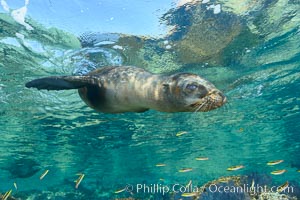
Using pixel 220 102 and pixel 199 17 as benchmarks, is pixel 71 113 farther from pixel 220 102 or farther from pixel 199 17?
pixel 220 102

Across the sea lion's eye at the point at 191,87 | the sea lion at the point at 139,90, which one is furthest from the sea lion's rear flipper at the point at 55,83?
the sea lion's eye at the point at 191,87

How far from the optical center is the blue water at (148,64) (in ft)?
28.8

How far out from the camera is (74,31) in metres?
8.98

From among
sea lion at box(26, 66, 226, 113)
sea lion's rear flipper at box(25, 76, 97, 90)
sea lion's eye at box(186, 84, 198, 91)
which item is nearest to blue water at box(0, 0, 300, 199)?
sea lion at box(26, 66, 226, 113)

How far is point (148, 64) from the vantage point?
38.0ft

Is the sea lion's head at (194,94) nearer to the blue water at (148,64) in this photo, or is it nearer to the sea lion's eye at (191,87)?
the sea lion's eye at (191,87)

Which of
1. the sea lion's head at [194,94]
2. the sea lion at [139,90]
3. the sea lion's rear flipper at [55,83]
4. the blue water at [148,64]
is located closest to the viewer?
the sea lion's head at [194,94]

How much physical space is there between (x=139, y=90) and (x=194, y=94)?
157 cm

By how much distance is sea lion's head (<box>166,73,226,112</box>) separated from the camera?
424 cm

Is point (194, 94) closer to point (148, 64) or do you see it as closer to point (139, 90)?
point (139, 90)

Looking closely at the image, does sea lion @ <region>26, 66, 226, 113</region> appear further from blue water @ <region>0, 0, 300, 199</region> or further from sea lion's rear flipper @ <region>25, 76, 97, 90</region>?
blue water @ <region>0, 0, 300, 199</region>

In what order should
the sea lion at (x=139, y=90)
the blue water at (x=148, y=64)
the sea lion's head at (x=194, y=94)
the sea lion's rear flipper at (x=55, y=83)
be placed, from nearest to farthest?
the sea lion's head at (x=194, y=94), the sea lion at (x=139, y=90), the sea lion's rear flipper at (x=55, y=83), the blue water at (x=148, y=64)

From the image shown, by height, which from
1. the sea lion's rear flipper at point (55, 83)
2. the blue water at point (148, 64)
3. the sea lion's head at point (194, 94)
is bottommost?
the sea lion's head at point (194, 94)

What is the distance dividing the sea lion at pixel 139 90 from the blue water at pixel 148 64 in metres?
2.48
